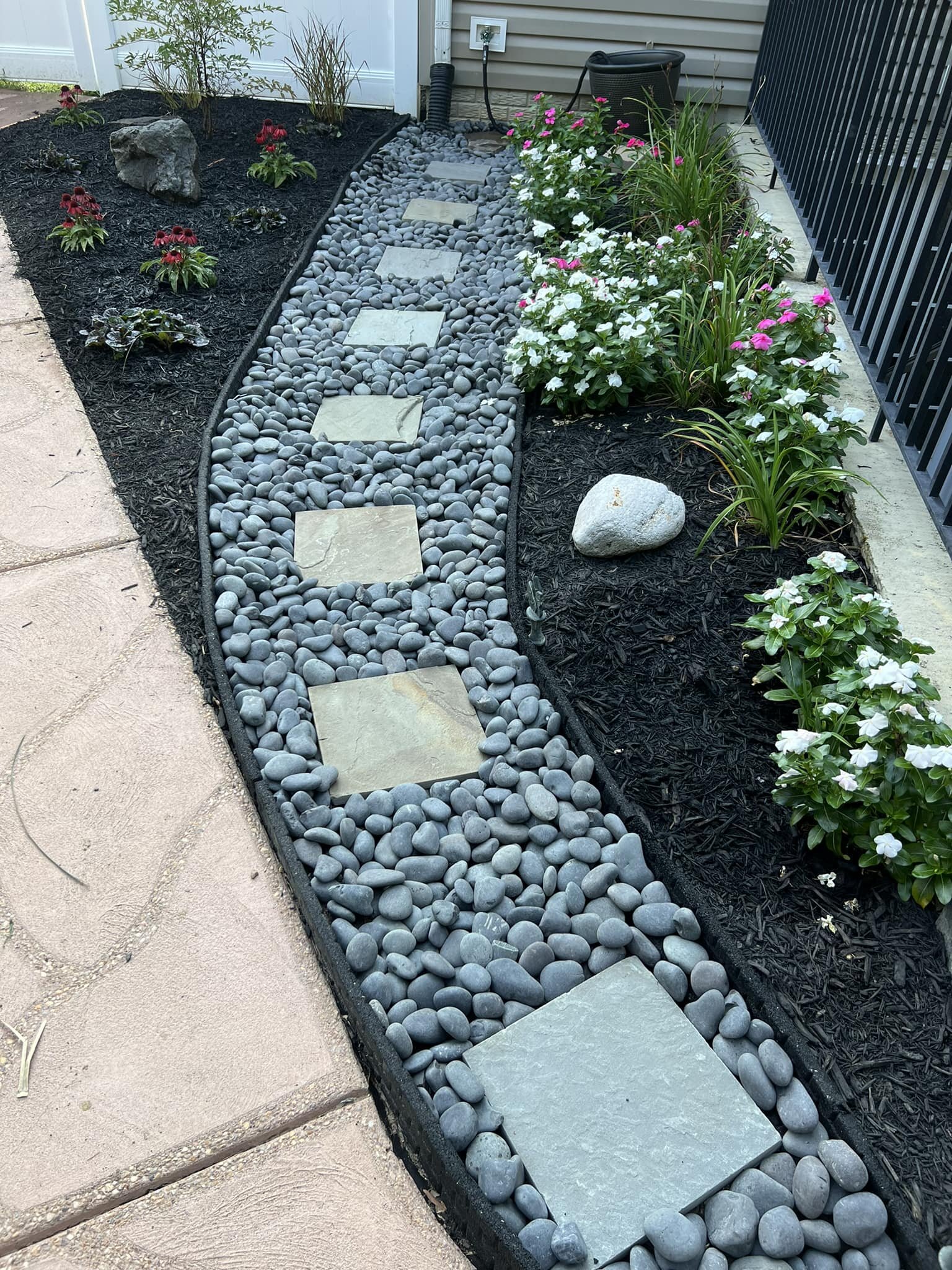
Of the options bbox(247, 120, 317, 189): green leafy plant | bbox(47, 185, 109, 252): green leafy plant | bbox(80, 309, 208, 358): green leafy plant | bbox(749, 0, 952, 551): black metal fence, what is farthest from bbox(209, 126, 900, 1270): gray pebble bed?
bbox(247, 120, 317, 189): green leafy plant

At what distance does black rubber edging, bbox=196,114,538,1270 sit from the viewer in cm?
124

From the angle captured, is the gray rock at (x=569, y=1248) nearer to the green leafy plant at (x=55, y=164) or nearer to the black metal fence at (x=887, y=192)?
the black metal fence at (x=887, y=192)

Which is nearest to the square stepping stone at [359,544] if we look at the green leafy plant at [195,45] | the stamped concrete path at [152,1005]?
the stamped concrete path at [152,1005]

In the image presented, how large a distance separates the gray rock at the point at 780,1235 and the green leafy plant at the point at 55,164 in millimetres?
5099

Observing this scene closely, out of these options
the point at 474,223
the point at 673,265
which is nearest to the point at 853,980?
the point at 673,265

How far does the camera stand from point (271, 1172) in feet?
4.34

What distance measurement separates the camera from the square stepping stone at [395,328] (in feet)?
11.4

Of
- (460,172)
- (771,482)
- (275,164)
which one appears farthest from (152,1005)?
(460,172)

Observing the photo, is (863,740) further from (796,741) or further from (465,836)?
(465,836)

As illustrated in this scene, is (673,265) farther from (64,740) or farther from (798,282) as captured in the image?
(64,740)

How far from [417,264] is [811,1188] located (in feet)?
12.3

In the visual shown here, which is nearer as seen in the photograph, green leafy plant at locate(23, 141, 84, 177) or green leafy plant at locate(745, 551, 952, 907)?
green leafy plant at locate(745, 551, 952, 907)

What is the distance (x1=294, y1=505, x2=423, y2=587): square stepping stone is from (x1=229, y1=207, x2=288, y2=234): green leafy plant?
217cm

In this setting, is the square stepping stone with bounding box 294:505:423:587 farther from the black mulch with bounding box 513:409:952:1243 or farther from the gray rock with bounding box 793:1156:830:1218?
the gray rock with bounding box 793:1156:830:1218
